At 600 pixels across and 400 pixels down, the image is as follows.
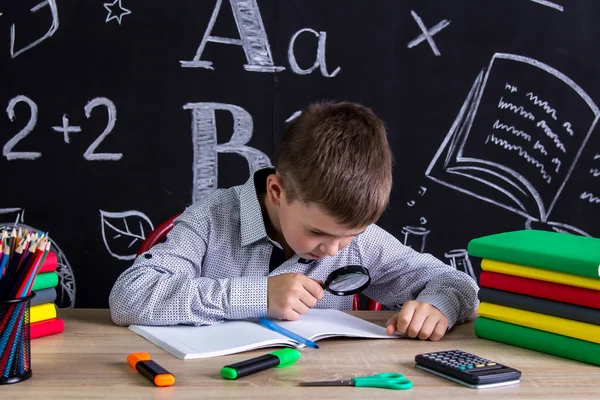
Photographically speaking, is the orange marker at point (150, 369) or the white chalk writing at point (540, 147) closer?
the orange marker at point (150, 369)

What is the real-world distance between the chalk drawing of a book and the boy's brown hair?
1189mm

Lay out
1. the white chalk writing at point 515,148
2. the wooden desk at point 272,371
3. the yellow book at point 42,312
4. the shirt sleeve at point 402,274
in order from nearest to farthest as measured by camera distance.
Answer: the wooden desk at point 272,371
the yellow book at point 42,312
the shirt sleeve at point 402,274
the white chalk writing at point 515,148

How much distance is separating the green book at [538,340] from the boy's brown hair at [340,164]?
0.98 feet

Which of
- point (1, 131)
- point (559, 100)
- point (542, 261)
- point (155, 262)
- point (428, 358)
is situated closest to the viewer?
point (428, 358)

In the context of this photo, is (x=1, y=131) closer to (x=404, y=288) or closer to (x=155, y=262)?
(x=155, y=262)

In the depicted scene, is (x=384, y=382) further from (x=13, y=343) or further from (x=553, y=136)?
(x=553, y=136)

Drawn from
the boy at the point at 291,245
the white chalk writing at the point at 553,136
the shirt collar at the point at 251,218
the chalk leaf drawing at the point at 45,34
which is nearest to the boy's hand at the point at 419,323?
the boy at the point at 291,245

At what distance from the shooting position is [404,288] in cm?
177

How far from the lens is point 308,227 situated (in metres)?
1.49

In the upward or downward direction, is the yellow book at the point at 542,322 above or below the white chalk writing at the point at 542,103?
below

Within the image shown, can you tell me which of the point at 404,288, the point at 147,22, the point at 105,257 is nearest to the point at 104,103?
the point at 147,22

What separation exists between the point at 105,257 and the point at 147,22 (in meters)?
0.80

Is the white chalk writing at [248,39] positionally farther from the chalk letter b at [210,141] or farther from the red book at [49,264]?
the red book at [49,264]

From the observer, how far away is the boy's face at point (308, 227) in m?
1.47
